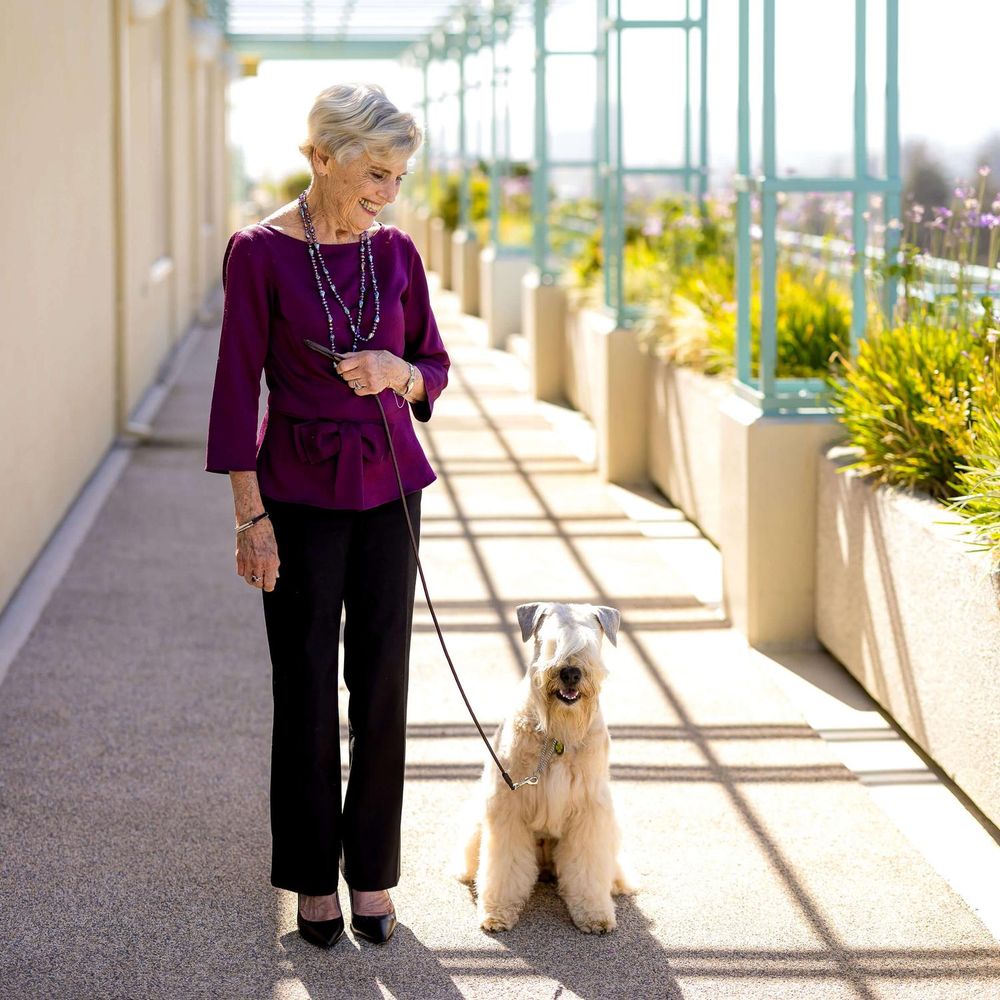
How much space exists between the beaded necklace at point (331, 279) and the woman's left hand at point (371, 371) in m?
0.05

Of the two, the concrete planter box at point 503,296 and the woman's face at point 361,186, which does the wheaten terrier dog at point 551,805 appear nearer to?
the woman's face at point 361,186

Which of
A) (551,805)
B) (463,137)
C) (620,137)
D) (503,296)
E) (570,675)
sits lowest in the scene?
(551,805)

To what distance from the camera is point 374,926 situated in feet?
10.6

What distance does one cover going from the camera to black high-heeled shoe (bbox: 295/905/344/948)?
3.19m

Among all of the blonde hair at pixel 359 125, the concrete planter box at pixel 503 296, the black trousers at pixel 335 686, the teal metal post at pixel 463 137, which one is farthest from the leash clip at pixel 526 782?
the teal metal post at pixel 463 137

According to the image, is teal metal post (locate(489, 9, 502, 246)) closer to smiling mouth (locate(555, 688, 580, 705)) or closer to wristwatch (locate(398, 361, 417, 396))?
wristwatch (locate(398, 361, 417, 396))

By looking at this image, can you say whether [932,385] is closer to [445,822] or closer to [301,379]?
[445,822]

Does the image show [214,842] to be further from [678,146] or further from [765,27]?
[678,146]

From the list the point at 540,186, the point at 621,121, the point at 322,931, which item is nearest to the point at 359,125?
the point at 322,931

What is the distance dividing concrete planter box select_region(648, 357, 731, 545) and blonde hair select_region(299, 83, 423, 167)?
12.4 ft

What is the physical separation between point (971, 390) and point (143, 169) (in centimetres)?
799

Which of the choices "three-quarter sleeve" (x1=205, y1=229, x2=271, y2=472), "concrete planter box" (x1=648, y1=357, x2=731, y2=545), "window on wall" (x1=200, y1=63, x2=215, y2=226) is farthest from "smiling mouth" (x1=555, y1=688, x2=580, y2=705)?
"window on wall" (x1=200, y1=63, x2=215, y2=226)

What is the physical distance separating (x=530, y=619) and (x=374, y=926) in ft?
2.28

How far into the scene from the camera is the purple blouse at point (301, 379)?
9.73 ft
